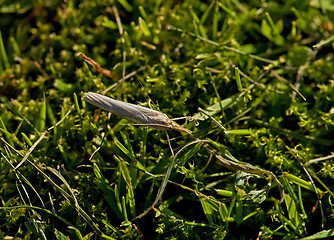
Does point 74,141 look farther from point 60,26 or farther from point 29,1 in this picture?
point 29,1

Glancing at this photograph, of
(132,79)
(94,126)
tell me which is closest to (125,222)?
(94,126)

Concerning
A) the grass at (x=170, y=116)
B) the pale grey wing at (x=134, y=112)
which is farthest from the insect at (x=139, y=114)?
the grass at (x=170, y=116)

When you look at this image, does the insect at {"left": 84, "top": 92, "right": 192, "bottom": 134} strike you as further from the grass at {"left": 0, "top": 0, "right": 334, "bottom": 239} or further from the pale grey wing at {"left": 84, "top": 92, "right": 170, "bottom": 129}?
the grass at {"left": 0, "top": 0, "right": 334, "bottom": 239}

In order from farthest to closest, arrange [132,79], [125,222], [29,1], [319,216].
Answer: [29,1], [132,79], [319,216], [125,222]

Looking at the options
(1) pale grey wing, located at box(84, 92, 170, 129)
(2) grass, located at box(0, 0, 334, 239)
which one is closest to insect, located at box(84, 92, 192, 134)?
(1) pale grey wing, located at box(84, 92, 170, 129)
